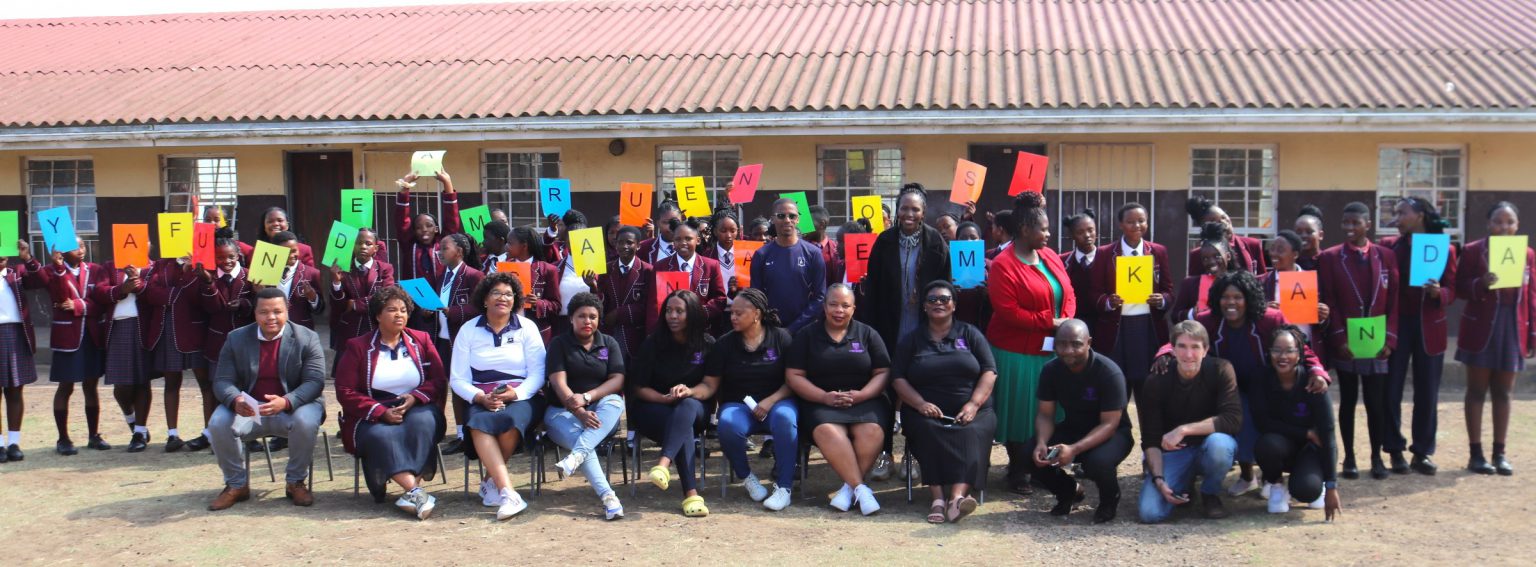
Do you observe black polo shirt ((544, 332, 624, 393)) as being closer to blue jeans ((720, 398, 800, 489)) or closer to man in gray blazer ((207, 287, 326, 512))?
blue jeans ((720, 398, 800, 489))

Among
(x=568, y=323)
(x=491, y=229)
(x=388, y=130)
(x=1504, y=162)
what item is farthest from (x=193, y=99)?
(x=1504, y=162)

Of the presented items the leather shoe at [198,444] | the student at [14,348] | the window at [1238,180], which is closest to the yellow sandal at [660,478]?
the leather shoe at [198,444]

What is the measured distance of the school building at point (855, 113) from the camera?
1125cm

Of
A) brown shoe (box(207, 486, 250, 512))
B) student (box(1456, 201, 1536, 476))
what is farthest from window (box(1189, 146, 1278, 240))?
brown shoe (box(207, 486, 250, 512))

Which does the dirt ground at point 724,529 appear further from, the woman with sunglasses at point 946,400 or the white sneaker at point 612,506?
the woman with sunglasses at point 946,400

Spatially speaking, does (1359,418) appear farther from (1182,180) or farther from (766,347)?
(766,347)

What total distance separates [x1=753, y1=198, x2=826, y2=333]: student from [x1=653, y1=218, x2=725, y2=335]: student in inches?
12.7

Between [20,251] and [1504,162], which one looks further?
[1504,162]

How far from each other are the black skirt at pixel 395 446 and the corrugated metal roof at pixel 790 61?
18.5 feet

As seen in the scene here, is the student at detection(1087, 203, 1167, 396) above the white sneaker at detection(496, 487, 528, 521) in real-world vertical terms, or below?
above

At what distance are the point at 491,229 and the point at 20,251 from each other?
3.06m

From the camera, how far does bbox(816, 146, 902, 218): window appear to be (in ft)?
39.8

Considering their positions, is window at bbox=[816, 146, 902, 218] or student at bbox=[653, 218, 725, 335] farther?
window at bbox=[816, 146, 902, 218]

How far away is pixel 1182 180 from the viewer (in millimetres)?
11688
